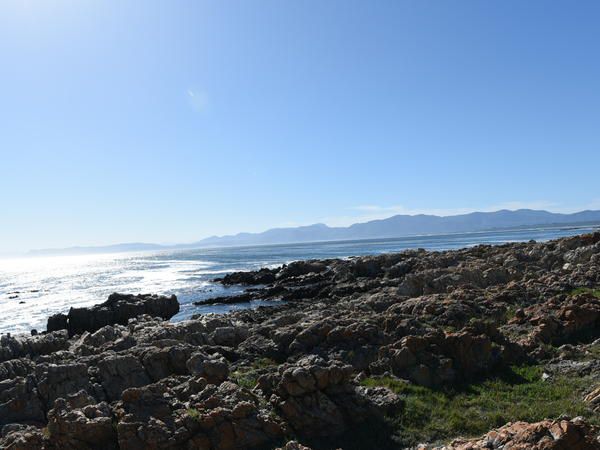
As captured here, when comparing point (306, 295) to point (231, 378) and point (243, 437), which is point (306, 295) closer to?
point (231, 378)

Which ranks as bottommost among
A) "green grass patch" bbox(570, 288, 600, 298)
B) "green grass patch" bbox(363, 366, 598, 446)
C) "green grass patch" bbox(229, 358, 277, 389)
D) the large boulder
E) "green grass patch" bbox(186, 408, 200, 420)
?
the large boulder

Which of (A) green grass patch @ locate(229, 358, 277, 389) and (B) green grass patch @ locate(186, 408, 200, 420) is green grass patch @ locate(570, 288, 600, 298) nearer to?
(A) green grass patch @ locate(229, 358, 277, 389)

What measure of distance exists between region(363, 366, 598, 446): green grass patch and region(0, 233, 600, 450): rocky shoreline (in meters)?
0.04

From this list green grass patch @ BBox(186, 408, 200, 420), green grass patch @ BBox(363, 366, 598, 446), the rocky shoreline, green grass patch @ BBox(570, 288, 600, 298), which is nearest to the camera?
the rocky shoreline

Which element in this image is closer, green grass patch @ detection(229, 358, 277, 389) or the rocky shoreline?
the rocky shoreline

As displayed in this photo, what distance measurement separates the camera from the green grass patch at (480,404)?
1293 centimetres

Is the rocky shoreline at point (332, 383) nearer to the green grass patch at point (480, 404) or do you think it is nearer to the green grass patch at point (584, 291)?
the green grass patch at point (480, 404)

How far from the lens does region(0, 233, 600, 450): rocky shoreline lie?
12477 mm

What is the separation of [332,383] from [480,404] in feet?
14.6

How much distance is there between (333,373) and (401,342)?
15.9 feet

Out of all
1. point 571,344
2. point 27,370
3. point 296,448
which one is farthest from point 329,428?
point 27,370

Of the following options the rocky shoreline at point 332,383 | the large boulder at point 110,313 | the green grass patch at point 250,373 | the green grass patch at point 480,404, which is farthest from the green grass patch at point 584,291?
the large boulder at point 110,313

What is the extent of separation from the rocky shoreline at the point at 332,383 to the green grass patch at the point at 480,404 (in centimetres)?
4

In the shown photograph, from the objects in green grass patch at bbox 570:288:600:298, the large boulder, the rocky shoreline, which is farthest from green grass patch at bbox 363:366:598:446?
the large boulder
